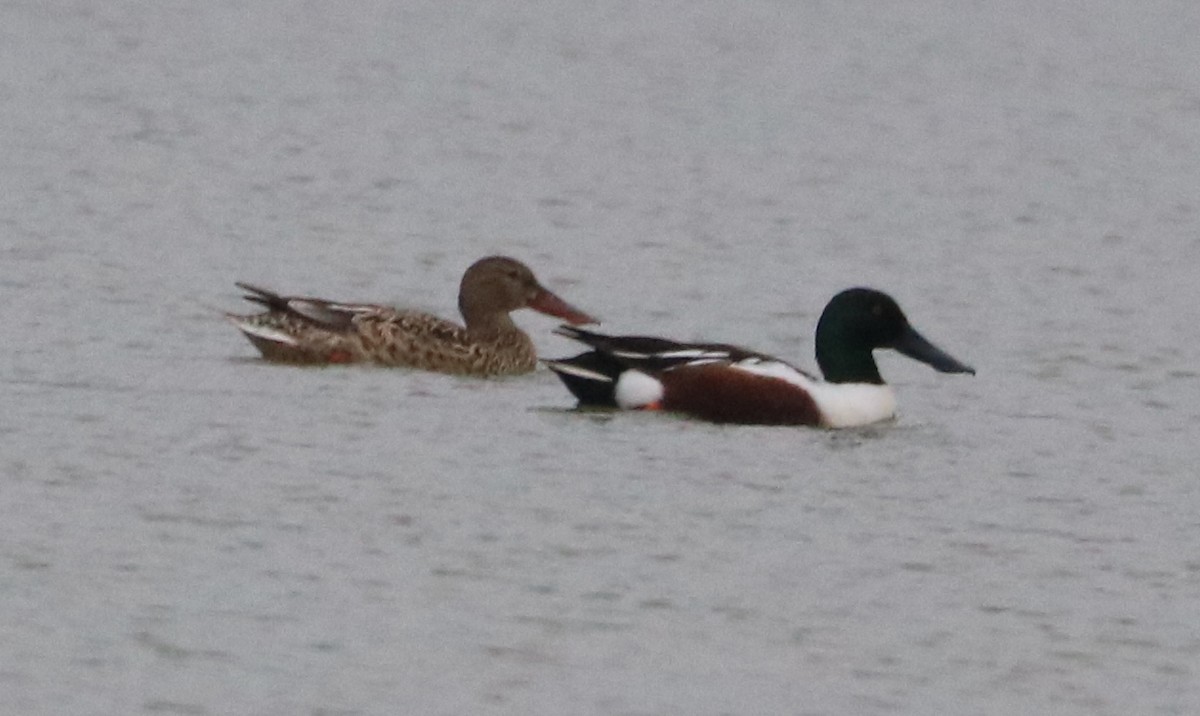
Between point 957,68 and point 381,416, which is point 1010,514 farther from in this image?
point 957,68

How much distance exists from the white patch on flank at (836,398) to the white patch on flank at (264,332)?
219 cm

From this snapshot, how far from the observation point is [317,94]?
26.0 m

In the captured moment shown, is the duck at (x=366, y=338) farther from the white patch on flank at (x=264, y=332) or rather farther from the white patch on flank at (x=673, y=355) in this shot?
the white patch on flank at (x=673, y=355)

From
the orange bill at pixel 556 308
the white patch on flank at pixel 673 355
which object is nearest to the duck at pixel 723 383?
the white patch on flank at pixel 673 355

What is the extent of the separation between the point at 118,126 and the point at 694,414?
31.6ft

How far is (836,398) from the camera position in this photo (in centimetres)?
1449

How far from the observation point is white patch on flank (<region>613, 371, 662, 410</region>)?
14.4 meters

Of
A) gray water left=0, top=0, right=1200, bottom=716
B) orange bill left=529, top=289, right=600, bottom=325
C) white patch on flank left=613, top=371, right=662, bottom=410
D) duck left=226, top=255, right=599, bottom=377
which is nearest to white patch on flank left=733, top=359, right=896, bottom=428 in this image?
gray water left=0, top=0, right=1200, bottom=716

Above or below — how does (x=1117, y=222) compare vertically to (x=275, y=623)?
above

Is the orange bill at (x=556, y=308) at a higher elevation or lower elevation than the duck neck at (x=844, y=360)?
higher

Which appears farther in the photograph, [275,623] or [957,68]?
[957,68]

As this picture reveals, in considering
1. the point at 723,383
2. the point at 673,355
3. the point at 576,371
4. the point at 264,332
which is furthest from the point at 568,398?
the point at 264,332

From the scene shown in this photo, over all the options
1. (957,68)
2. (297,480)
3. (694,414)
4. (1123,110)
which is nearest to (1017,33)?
(957,68)

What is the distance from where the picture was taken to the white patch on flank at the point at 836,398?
47.3 ft
